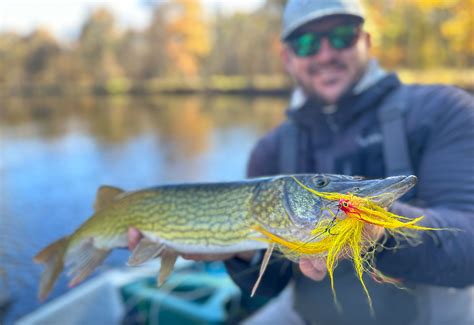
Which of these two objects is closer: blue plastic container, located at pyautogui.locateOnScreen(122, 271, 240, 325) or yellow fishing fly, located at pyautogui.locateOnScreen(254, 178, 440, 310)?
yellow fishing fly, located at pyautogui.locateOnScreen(254, 178, 440, 310)

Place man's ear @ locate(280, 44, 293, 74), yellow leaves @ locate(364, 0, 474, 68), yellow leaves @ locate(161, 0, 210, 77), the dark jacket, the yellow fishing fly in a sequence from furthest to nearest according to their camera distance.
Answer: yellow leaves @ locate(161, 0, 210, 77)
yellow leaves @ locate(364, 0, 474, 68)
man's ear @ locate(280, 44, 293, 74)
the dark jacket
the yellow fishing fly

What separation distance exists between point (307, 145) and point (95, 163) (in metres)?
9.73

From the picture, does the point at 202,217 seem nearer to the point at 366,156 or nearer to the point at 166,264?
the point at 166,264

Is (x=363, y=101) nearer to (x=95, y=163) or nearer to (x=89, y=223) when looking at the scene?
(x=89, y=223)

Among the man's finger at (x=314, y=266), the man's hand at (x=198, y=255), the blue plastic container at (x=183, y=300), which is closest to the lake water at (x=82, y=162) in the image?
the blue plastic container at (x=183, y=300)

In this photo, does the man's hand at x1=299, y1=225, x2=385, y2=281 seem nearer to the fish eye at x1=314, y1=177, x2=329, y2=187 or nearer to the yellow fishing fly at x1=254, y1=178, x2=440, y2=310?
the yellow fishing fly at x1=254, y1=178, x2=440, y2=310

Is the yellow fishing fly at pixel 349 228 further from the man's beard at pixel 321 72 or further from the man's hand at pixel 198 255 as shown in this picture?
the man's beard at pixel 321 72

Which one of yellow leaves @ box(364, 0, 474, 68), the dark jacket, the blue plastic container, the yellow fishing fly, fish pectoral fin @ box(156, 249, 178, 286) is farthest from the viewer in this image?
yellow leaves @ box(364, 0, 474, 68)

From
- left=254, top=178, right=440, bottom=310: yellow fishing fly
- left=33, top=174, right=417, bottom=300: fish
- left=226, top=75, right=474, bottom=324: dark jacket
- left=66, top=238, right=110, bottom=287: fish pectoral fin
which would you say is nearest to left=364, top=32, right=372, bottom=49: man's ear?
left=226, top=75, right=474, bottom=324: dark jacket

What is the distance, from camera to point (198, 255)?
5.44 ft

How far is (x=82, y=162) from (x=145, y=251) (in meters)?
Answer: 10.2

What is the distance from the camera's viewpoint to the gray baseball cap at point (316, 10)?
207 centimetres

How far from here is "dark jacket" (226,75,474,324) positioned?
144 cm

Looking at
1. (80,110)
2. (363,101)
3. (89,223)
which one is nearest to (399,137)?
(363,101)
